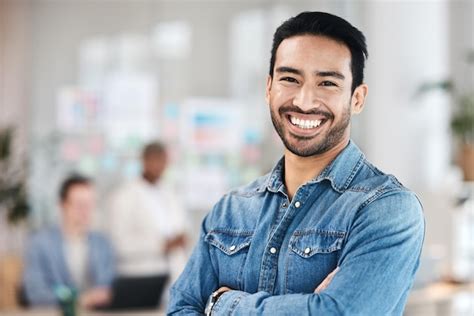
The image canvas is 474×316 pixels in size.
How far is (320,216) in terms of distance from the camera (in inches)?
67.4

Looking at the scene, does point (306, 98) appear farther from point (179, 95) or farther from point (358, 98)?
point (179, 95)

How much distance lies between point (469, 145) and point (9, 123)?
406cm

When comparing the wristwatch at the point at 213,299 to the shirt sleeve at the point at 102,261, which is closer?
the wristwatch at the point at 213,299

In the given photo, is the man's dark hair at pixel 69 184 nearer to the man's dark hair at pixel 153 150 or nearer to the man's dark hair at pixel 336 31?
the man's dark hair at pixel 153 150

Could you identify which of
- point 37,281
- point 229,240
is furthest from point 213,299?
point 37,281

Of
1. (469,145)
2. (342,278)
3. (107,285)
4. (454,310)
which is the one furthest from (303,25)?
(469,145)

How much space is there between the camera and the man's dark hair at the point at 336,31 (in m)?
1.69

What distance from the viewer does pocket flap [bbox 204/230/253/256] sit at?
5.87 feet

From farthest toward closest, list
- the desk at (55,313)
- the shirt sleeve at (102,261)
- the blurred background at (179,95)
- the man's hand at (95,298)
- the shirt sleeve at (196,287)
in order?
1. the blurred background at (179,95)
2. the shirt sleeve at (102,261)
3. the man's hand at (95,298)
4. the desk at (55,313)
5. the shirt sleeve at (196,287)

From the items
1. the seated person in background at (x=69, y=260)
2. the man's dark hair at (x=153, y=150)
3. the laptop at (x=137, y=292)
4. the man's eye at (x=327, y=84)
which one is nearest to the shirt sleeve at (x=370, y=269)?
the man's eye at (x=327, y=84)

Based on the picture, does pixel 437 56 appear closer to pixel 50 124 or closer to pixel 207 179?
pixel 207 179

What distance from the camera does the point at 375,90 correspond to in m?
7.50

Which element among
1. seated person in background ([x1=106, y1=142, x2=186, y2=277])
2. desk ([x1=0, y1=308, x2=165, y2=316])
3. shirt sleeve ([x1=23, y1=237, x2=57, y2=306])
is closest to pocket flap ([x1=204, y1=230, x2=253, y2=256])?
desk ([x1=0, y1=308, x2=165, y2=316])

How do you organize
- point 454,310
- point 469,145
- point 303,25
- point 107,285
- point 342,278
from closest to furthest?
point 342,278 < point 303,25 < point 107,285 < point 454,310 < point 469,145
